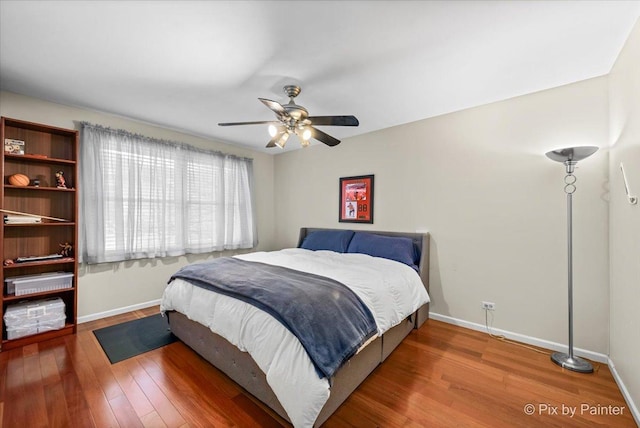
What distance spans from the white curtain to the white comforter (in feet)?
4.38

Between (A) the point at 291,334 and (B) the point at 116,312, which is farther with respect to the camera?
(B) the point at 116,312

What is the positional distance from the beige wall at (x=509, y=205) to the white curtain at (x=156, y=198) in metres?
2.35

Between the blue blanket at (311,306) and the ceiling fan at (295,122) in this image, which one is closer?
the blue blanket at (311,306)

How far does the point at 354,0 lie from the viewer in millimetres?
1537

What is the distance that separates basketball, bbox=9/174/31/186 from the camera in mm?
2598

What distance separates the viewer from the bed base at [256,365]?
5.59ft

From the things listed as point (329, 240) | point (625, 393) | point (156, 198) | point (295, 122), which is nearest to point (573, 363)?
point (625, 393)

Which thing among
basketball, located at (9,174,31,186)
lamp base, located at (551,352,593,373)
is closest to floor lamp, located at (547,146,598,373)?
lamp base, located at (551,352,593,373)

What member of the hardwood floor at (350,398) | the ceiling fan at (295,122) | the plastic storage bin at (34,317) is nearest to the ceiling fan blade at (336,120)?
the ceiling fan at (295,122)

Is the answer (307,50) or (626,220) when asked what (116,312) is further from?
(626,220)

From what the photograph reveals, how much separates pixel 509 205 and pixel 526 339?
4.41 ft

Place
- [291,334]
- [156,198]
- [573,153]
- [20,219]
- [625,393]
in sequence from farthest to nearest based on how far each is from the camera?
[156,198]
[20,219]
[573,153]
[625,393]
[291,334]

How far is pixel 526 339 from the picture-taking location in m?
2.66

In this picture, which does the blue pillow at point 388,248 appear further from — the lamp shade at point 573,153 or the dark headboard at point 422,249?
the lamp shade at point 573,153
